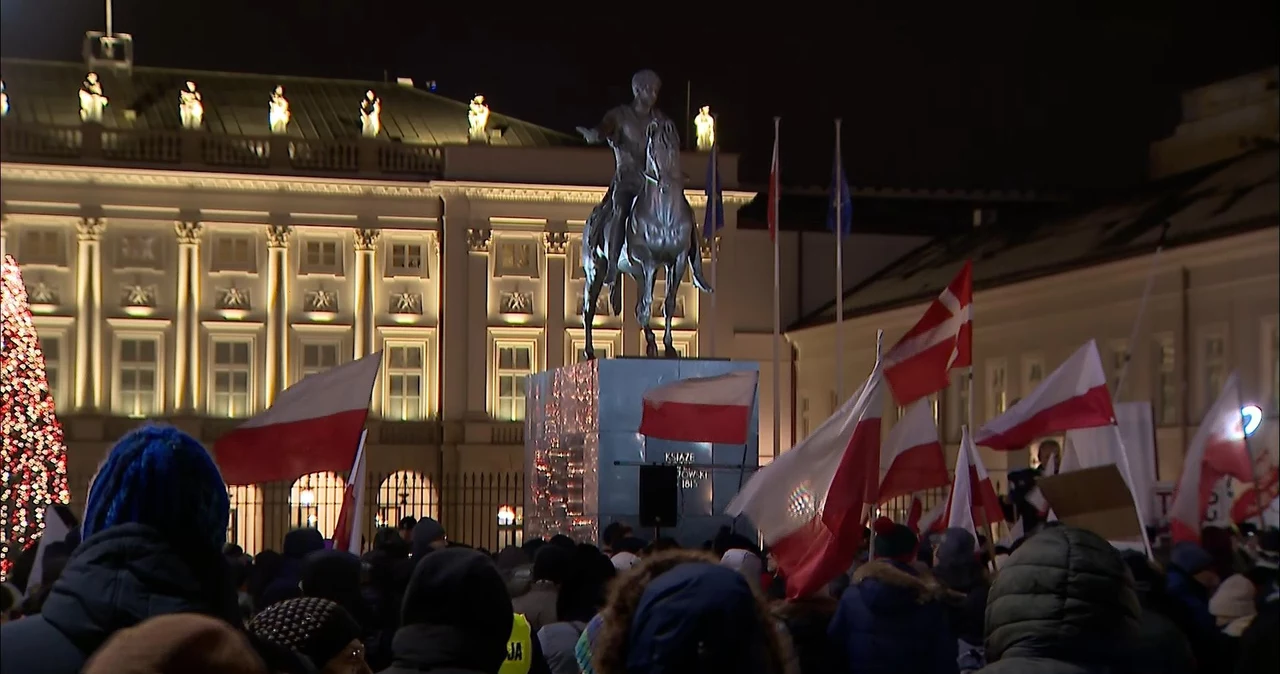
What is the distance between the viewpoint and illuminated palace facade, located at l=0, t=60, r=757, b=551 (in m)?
50.8

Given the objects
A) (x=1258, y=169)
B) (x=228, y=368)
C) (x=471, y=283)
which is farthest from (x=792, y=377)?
(x=1258, y=169)

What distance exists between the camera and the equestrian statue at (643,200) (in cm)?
1833

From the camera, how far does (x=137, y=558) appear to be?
163 inches

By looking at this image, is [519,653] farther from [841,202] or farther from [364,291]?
[364,291]

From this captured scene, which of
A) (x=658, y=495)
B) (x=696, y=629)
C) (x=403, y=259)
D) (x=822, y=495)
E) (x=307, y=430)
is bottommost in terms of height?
(x=658, y=495)

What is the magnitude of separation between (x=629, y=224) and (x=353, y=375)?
687cm

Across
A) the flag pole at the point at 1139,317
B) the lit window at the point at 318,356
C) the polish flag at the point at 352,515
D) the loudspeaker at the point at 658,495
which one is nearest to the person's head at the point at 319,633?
the polish flag at the point at 352,515

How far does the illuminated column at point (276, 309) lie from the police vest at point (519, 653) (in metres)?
46.0

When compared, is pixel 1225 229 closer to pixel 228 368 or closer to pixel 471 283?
pixel 471 283

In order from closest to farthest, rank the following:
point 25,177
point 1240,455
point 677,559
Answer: point 677,559 < point 1240,455 < point 25,177

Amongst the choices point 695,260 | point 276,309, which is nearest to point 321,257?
point 276,309

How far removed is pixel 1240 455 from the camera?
50.8ft

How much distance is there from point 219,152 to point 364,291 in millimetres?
4892

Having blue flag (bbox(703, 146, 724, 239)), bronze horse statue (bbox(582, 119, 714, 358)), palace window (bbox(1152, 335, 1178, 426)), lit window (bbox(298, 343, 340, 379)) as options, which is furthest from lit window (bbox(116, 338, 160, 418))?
bronze horse statue (bbox(582, 119, 714, 358))
